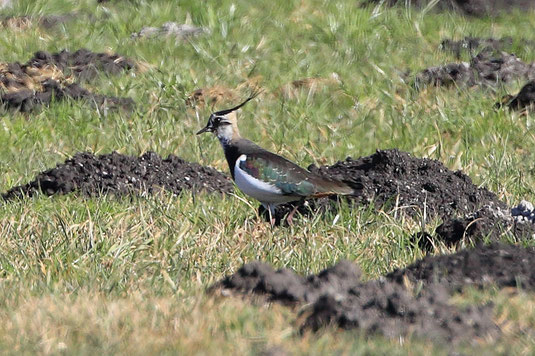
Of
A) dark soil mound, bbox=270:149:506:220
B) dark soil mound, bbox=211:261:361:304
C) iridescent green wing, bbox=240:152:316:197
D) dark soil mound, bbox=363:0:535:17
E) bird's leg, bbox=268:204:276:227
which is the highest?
dark soil mound, bbox=211:261:361:304

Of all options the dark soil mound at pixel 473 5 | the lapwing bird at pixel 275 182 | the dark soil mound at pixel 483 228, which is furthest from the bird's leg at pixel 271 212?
the dark soil mound at pixel 473 5

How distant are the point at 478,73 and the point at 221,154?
313cm

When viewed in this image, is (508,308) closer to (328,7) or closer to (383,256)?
(383,256)

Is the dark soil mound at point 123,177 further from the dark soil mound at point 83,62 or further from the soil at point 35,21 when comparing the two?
the soil at point 35,21

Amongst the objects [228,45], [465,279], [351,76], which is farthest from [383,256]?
[228,45]

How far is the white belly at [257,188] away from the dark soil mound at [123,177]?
60 cm

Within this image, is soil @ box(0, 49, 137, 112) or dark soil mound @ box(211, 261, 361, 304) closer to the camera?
dark soil mound @ box(211, 261, 361, 304)

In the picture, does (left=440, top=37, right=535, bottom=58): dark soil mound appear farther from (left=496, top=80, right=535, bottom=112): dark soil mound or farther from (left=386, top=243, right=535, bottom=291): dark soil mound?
(left=386, top=243, right=535, bottom=291): dark soil mound

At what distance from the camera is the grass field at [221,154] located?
13.3ft

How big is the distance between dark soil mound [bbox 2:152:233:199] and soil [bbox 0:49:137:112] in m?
1.94

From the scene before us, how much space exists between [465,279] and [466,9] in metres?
8.63

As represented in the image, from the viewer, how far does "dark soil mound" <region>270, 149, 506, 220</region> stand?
712cm

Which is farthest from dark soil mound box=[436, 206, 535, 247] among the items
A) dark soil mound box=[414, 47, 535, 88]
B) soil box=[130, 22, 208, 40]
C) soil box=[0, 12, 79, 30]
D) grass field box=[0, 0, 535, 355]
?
soil box=[0, 12, 79, 30]

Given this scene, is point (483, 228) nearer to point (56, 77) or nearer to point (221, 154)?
point (221, 154)
